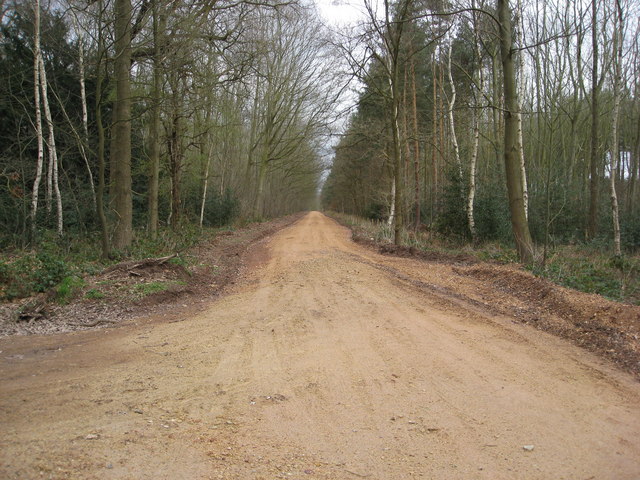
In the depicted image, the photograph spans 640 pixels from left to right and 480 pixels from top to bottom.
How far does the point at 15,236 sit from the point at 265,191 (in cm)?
3630

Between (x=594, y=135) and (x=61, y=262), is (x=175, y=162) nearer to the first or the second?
(x=61, y=262)

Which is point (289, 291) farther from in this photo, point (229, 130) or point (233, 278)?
point (229, 130)

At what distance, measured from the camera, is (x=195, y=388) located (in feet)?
14.9

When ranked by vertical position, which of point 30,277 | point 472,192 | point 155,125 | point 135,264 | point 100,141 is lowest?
point 30,277

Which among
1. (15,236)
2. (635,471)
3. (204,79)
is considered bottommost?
(635,471)

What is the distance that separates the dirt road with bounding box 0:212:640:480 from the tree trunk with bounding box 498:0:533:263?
5433mm

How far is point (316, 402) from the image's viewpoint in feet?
14.0

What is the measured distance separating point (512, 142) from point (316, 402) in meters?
10.0

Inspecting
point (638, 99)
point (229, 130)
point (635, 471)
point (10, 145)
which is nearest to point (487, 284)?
point (635, 471)

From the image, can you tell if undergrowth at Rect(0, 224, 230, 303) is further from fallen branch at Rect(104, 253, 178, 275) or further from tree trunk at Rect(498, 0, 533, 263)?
tree trunk at Rect(498, 0, 533, 263)

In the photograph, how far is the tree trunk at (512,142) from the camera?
11625 millimetres

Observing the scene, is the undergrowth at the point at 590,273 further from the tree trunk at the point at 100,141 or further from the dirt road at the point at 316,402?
the tree trunk at the point at 100,141

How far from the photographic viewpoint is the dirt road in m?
3.25

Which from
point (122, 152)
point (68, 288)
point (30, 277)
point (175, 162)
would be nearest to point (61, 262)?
point (30, 277)
